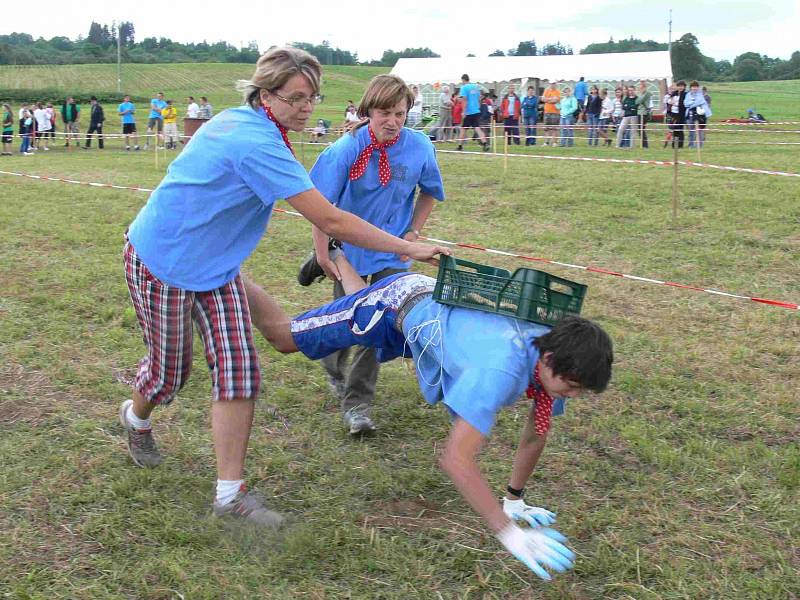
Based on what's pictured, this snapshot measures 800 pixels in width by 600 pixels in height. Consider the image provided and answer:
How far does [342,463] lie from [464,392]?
1.57 meters

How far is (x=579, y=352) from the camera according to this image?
9.40ft

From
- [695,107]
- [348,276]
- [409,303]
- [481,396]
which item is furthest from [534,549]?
[695,107]

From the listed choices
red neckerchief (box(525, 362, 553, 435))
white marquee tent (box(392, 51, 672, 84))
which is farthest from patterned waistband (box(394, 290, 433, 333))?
white marquee tent (box(392, 51, 672, 84))

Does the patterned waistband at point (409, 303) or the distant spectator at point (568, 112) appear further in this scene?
the distant spectator at point (568, 112)

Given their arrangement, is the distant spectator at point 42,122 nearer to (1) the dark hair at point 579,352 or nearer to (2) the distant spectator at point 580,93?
(2) the distant spectator at point 580,93

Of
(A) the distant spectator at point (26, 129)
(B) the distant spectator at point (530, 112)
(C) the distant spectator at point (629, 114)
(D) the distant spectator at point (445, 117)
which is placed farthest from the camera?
(A) the distant spectator at point (26, 129)

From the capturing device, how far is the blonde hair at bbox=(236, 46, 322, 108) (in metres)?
3.21

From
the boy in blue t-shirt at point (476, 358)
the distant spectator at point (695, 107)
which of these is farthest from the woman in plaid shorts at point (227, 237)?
the distant spectator at point (695, 107)

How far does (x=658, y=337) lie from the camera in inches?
241

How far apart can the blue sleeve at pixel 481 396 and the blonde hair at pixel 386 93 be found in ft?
5.69

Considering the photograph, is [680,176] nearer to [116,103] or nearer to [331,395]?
[331,395]

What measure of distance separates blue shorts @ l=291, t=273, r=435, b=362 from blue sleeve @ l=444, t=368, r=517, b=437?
69 cm

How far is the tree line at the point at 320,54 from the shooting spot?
82.7 m

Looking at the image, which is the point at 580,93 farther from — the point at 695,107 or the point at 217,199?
the point at 217,199
